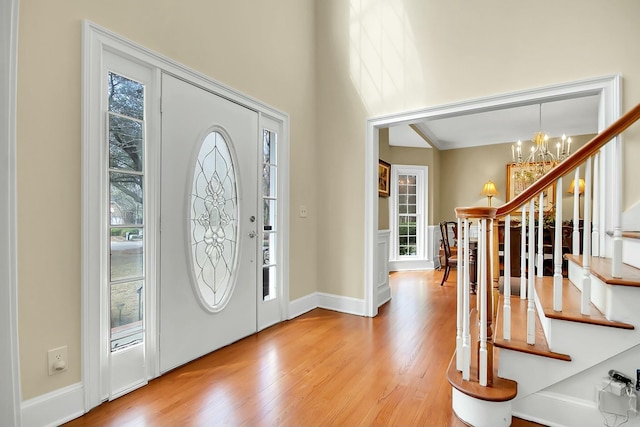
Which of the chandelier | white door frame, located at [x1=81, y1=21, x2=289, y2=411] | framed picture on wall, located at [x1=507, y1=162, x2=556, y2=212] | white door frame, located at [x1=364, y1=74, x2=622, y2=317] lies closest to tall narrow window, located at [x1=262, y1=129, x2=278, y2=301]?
white door frame, located at [x1=364, y1=74, x2=622, y2=317]

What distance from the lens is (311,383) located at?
6.71ft

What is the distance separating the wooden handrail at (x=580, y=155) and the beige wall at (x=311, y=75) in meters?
1.04

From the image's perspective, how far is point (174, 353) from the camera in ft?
7.25

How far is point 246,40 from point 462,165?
18.7 feet

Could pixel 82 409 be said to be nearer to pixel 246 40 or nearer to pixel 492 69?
pixel 246 40

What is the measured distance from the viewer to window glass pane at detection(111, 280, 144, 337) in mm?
1914

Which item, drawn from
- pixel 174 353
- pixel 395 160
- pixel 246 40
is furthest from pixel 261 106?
pixel 395 160

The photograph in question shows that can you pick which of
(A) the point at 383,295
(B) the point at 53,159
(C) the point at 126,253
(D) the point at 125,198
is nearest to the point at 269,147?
(D) the point at 125,198

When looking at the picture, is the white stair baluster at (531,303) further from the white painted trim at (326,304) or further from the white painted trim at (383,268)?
the white painted trim at (383,268)

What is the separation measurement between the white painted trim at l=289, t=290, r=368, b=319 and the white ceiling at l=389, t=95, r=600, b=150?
9.71ft

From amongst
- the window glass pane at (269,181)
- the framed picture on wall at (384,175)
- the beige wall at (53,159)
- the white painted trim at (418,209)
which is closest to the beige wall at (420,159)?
the white painted trim at (418,209)

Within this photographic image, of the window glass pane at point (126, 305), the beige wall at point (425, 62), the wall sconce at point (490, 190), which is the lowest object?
the window glass pane at point (126, 305)

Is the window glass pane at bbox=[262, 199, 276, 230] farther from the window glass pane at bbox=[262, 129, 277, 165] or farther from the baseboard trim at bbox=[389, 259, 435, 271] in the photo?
the baseboard trim at bbox=[389, 259, 435, 271]

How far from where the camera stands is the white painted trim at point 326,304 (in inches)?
135
